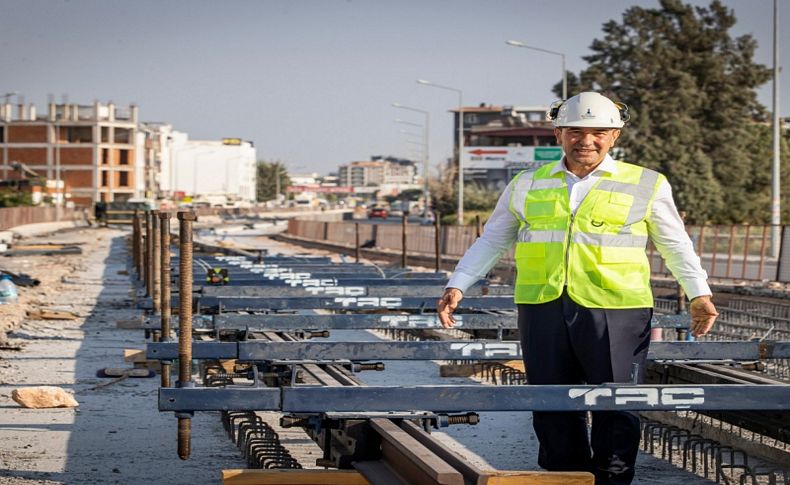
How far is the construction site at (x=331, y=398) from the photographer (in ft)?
24.0

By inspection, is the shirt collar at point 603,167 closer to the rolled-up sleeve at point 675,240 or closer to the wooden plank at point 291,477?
the rolled-up sleeve at point 675,240

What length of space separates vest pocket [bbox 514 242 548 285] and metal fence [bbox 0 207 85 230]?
76404 millimetres

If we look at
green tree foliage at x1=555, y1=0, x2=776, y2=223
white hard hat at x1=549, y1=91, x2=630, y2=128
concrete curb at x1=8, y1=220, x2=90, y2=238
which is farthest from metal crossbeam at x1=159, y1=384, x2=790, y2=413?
concrete curb at x1=8, y1=220, x2=90, y2=238

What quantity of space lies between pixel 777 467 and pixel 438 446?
135 inches

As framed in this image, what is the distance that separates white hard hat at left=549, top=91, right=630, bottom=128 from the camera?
6859 millimetres

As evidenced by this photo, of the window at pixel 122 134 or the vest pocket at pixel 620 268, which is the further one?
the window at pixel 122 134

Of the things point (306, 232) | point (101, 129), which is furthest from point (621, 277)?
point (101, 129)

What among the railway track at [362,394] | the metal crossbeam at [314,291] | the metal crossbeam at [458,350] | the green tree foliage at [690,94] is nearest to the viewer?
the railway track at [362,394]

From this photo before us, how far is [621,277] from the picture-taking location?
6.91 meters

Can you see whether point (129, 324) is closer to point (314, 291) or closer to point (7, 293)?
point (314, 291)

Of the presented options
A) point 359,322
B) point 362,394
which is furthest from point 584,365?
point 359,322

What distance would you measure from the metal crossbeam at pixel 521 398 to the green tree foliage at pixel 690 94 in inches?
2368

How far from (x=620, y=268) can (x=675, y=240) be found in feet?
0.99

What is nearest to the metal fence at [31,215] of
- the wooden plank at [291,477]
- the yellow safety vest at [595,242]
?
the wooden plank at [291,477]
